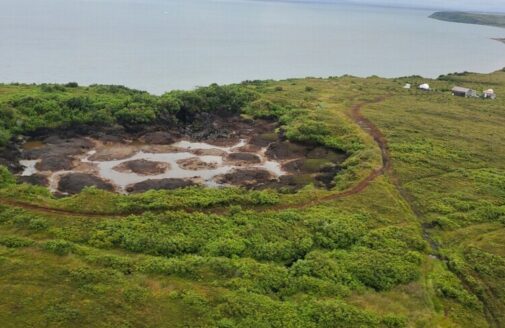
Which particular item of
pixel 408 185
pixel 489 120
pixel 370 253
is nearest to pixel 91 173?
pixel 370 253

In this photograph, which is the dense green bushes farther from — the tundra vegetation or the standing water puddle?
the standing water puddle

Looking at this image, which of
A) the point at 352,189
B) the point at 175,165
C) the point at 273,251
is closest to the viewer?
the point at 273,251

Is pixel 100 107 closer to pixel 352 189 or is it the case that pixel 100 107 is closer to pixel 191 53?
pixel 352 189

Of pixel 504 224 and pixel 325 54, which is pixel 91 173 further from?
pixel 325 54

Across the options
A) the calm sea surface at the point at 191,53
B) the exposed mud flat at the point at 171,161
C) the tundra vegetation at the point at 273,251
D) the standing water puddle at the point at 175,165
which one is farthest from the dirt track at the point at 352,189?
the calm sea surface at the point at 191,53

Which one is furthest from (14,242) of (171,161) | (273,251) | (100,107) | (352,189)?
(100,107)

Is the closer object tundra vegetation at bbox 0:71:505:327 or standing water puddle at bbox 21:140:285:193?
tundra vegetation at bbox 0:71:505:327

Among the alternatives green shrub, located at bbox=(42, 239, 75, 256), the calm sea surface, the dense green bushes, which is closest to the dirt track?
green shrub, located at bbox=(42, 239, 75, 256)
